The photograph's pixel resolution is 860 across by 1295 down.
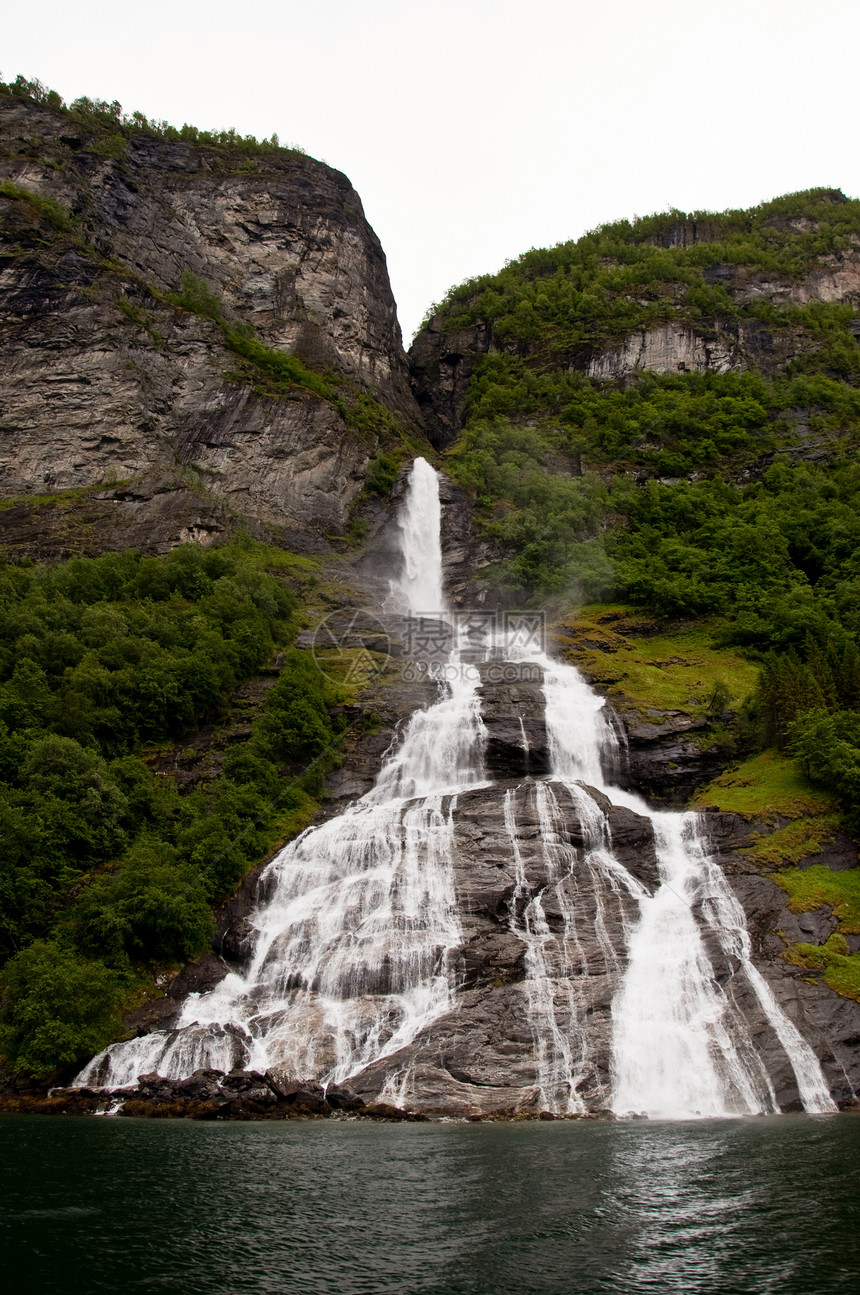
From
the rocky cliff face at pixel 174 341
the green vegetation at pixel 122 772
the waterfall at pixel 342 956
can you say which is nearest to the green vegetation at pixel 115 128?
the rocky cliff face at pixel 174 341

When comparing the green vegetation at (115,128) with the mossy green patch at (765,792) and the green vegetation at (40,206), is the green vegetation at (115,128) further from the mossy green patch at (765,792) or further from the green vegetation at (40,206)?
the mossy green patch at (765,792)

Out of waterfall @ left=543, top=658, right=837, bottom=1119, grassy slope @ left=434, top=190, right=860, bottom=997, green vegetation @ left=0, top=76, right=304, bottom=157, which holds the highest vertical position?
green vegetation @ left=0, top=76, right=304, bottom=157

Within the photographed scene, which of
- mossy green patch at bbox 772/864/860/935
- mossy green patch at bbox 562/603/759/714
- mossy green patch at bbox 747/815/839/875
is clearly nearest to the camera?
mossy green patch at bbox 772/864/860/935

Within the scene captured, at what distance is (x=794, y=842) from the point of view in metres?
28.3

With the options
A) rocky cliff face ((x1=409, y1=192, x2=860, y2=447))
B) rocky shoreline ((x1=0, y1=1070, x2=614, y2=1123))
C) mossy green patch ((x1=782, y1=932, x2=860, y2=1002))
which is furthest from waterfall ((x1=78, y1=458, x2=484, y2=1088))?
rocky cliff face ((x1=409, y1=192, x2=860, y2=447))

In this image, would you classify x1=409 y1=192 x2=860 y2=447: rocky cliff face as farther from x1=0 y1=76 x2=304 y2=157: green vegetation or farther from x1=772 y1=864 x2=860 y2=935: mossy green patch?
x1=772 y1=864 x2=860 y2=935: mossy green patch

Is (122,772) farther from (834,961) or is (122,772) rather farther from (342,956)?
(834,961)

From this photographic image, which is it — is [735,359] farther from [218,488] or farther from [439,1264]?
[439,1264]

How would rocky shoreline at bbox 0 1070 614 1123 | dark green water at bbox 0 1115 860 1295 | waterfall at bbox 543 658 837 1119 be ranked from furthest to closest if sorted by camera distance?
waterfall at bbox 543 658 837 1119 < rocky shoreline at bbox 0 1070 614 1123 < dark green water at bbox 0 1115 860 1295

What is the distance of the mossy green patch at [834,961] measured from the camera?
23.1 meters

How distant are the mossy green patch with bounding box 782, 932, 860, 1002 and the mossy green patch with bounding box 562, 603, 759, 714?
1427cm

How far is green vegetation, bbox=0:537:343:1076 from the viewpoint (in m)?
25.3

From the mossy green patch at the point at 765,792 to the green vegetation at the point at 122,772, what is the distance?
15.9 metres

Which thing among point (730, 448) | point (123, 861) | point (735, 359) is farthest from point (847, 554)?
point (123, 861)
